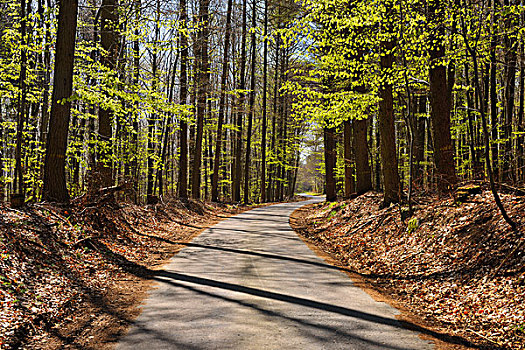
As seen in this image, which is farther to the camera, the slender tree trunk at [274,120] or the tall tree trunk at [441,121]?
the slender tree trunk at [274,120]

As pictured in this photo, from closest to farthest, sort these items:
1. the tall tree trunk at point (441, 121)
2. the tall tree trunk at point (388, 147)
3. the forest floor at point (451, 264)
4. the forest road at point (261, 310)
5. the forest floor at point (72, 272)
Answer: the forest road at point (261, 310)
the forest floor at point (72, 272)
the forest floor at point (451, 264)
the tall tree trunk at point (441, 121)
the tall tree trunk at point (388, 147)

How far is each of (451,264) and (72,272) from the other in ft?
23.9

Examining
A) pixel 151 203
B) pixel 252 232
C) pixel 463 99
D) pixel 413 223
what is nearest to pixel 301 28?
pixel 413 223

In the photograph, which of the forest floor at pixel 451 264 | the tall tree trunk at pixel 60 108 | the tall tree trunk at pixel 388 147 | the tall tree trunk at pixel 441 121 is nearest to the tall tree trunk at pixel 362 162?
the tall tree trunk at pixel 388 147

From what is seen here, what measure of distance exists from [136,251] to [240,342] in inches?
264

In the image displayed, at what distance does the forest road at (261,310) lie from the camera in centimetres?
440

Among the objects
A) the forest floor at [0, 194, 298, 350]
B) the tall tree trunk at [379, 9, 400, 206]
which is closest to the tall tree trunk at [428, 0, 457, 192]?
the tall tree trunk at [379, 9, 400, 206]

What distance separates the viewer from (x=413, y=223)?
9.54 m

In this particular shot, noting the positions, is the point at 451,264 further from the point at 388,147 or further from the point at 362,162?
the point at 362,162

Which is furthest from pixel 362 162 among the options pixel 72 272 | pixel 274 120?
pixel 274 120

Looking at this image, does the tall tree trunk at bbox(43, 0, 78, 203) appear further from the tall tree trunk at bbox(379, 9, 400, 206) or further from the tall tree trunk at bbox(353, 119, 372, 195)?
the tall tree trunk at bbox(353, 119, 372, 195)

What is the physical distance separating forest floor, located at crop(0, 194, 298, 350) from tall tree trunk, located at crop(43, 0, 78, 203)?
2.44 feet

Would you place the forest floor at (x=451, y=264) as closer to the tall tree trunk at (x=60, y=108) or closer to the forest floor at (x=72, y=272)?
the forest floor at (x=72, y=272)

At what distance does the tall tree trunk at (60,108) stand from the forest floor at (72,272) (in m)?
0.74
